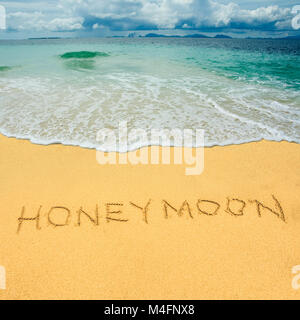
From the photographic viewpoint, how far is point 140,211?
280cm

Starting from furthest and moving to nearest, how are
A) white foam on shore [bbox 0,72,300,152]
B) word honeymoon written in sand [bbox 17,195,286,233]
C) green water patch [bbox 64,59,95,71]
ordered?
1. green water patch [bbox 64,59,95,71]
2. white foam on shore [bbox 0,72,300,152]
3. word honeymoon written in sand [bbox 17,195,286,233]

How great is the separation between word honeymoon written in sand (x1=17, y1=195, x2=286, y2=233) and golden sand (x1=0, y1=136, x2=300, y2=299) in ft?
0.04

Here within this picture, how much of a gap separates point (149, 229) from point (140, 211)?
31 centimetres

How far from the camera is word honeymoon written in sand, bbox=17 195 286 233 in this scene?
8.75ft

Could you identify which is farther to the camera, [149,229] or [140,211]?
[140,211]

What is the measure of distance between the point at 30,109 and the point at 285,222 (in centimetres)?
657

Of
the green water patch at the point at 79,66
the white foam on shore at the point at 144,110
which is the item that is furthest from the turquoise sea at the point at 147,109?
the green water patch at the point at 79,66
